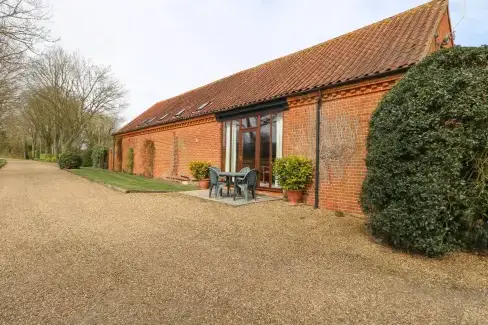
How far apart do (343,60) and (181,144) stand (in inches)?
315

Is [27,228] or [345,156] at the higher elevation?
[345,156]

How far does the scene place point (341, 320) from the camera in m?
2.47

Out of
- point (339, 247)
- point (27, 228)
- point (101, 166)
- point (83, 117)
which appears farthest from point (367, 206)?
point (83, 117)

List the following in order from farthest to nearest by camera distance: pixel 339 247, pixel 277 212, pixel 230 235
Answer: pixel 277 212
pixel 230 235
pixel 339 247

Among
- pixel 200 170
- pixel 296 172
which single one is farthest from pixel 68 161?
pixel 296 172

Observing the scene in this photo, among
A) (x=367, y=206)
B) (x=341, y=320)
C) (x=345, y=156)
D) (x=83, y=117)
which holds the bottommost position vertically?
(x=341, y=320)

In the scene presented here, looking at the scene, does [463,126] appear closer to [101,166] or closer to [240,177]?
[240,177]

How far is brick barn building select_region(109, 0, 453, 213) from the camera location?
6.71 m

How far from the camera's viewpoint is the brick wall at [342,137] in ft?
21.6

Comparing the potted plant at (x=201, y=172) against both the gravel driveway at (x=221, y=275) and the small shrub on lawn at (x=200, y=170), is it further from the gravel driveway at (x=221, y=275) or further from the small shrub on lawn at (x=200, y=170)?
the gravel driveway at (x=221, y=275)

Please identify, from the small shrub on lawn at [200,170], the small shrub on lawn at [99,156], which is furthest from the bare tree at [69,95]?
the small shrub on lawn at [200,170]

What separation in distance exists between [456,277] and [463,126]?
194 centimetres

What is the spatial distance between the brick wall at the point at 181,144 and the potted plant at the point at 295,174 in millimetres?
3920

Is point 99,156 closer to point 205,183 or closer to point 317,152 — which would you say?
point 205,183
